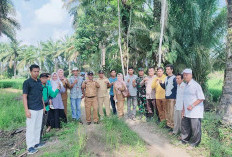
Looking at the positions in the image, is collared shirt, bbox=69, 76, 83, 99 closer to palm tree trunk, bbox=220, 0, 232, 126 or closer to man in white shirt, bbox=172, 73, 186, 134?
man in white shirt, bbox=172, 73, 186, 134

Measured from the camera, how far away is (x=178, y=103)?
4383 mm

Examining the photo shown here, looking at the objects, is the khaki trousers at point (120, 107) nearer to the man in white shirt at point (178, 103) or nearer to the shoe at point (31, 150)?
the man in white shirt at point (178, 103)

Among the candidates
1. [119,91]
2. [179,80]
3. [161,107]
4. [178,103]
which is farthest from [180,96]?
[119,91]

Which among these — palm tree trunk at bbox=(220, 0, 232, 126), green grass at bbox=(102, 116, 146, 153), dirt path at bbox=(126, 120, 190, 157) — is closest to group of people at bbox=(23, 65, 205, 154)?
dirt path at bbox=(126, 120, 190, 157)

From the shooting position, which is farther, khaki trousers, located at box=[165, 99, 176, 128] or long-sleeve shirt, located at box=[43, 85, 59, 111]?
khaki trousers, located at box=[165, 99, 176, 128]

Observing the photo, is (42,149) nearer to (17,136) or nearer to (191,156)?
(17,136)

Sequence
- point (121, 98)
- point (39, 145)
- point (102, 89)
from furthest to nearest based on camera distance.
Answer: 1. point (121, 98)
2. point (102, 89)
3. point (39, 145)

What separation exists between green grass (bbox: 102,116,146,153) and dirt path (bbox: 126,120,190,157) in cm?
23

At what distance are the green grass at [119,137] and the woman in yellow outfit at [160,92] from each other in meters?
1.17

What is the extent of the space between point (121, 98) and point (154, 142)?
1751 mm

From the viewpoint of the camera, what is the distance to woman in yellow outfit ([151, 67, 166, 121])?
4.99m

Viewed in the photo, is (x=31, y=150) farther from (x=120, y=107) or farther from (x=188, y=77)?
(x=188, y=77)

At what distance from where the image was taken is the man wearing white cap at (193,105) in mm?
3828

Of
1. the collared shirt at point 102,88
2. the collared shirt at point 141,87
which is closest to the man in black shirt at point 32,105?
the collared shirt at point 102,88
